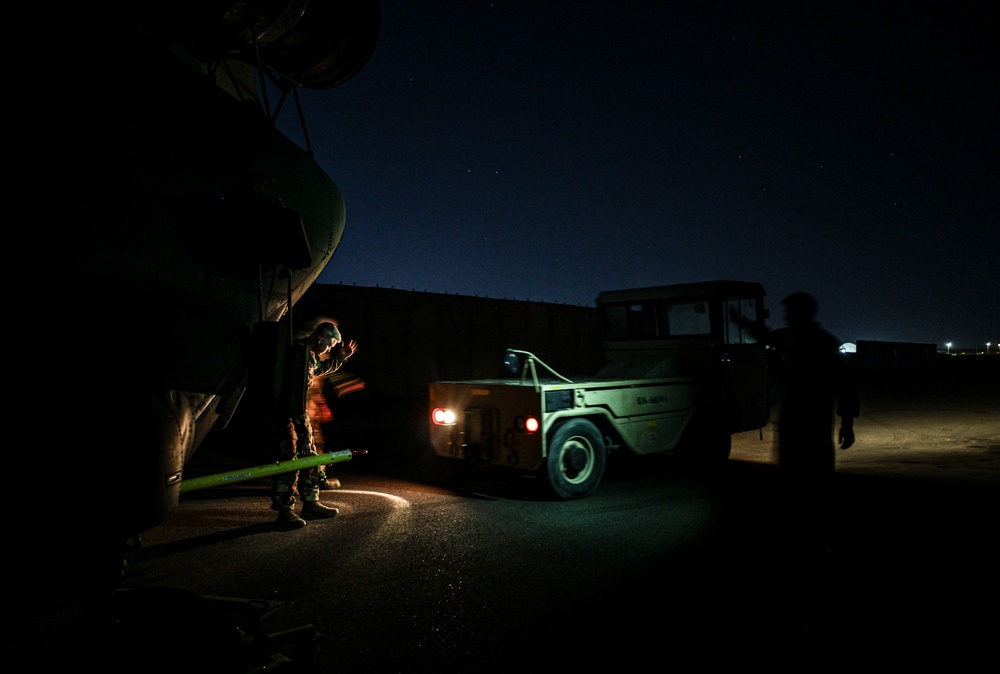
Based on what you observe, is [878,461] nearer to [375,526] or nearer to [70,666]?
[375,526]

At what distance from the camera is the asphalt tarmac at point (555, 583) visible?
8.73 feet

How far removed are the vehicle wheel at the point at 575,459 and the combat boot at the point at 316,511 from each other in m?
2.13

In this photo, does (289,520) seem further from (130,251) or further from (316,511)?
(130,251)

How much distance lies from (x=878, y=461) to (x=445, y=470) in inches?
233

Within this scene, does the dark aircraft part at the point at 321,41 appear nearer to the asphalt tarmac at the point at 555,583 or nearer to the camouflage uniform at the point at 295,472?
the asphalt tarmac at the point at 555,583

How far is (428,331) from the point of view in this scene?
611 inches

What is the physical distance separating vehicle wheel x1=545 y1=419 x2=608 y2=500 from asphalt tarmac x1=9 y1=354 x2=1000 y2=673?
0.20 m

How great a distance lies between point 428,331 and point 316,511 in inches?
402

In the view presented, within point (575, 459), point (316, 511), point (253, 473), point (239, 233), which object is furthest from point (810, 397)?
point (316, 511)

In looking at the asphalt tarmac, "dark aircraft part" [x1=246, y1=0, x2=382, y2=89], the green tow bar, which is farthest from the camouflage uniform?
"dark aircraft part" [x1=246, y1=0, x2=382, y2=89]

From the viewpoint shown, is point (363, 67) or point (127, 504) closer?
point (127, 504)

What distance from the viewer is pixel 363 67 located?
3299 millimetres

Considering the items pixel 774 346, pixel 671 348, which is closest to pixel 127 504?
pixel 774 346

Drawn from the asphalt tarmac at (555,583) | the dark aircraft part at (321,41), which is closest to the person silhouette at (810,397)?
the asphalt tarmac at (555,583)
